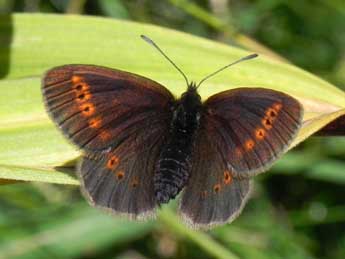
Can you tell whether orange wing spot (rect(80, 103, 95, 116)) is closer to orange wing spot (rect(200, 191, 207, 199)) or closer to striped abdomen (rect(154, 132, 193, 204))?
striped abdomen (rect(154, 132, 193, 204))

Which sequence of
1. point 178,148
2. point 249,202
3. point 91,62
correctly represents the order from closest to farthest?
point 178,148, point 91,62, point 249,202

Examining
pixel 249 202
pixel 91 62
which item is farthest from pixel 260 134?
pixel 249 202

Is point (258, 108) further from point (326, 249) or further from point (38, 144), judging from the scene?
point (326, 249)

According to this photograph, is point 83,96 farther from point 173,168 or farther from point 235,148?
point 235,148

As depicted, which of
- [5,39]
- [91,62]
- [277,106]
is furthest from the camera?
[5,39]

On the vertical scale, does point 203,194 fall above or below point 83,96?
below

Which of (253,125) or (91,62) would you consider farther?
(91,62)

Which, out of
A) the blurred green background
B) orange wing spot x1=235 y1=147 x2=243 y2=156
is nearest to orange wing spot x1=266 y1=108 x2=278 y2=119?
orange wing spot x1=235 y1=147 x2=243 y2=156
